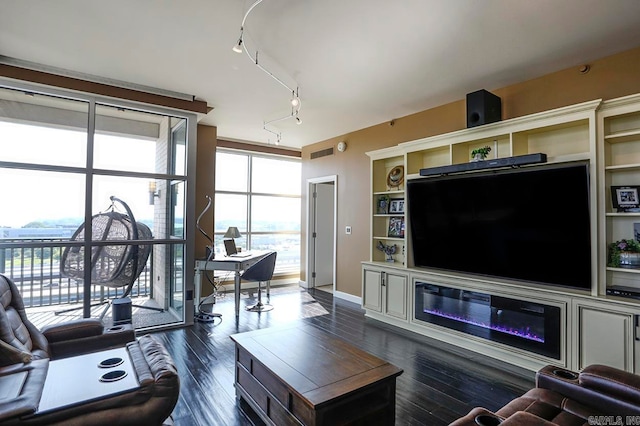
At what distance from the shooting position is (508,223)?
11.4 ft

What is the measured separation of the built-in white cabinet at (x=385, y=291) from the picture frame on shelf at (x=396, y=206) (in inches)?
33.8

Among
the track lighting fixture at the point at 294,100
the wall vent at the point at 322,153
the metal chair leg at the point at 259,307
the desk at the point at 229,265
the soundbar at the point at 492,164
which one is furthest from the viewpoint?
the wall vent at the point at 322,153

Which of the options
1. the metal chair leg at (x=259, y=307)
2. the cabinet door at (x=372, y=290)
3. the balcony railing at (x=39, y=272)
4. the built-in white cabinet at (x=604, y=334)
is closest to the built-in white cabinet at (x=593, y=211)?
the built-in white cabinet at (x=604, y=334)

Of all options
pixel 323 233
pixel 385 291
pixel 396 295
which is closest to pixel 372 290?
pixel 385 291

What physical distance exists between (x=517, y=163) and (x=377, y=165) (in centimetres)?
218

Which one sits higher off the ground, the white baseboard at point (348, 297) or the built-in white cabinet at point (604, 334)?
the built-in white cabinet at point (604, 334)

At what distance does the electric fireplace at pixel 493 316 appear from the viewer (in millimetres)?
3115

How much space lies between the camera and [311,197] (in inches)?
271

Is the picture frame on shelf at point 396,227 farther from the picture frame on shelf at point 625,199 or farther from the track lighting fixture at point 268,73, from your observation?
the picture frame on shelf at point 625,199

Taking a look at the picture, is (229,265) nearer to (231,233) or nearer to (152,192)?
(231,233)

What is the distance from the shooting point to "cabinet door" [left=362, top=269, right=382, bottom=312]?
4691 millimetres

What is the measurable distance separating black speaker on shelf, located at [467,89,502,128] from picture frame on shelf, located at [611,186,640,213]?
1.30 meters

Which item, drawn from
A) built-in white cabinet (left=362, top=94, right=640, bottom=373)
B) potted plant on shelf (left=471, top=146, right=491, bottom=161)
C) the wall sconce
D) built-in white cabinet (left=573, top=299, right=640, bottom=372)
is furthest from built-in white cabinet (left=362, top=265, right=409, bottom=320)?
→ the wall sconce

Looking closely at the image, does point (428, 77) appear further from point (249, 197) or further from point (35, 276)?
point (35, 276)
